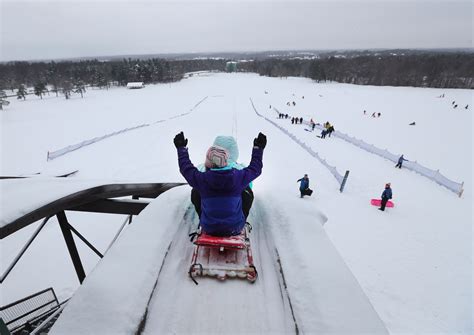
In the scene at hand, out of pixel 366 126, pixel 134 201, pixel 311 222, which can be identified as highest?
pixel 311 222

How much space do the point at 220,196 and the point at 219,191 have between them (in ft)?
0.18

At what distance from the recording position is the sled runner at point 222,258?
2.20 metres

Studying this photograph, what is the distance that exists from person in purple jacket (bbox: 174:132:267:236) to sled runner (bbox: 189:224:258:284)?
120 millimetres

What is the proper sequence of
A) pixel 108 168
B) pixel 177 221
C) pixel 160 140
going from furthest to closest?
pixel 160 140, pixel 108 168, pixel 177 221

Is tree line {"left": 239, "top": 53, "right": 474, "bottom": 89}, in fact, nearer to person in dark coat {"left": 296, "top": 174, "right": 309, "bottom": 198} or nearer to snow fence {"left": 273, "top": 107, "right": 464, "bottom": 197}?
snow fence {"left": 273, "top": 107, "right": 464, "bottom": 197}

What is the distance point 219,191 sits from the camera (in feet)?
8.51

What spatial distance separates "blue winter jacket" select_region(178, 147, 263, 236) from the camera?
255 cm

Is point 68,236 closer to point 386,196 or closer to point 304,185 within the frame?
point 304,185

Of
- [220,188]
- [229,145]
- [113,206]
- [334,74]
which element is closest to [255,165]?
[229,145]

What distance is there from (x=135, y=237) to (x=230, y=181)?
3.47ft

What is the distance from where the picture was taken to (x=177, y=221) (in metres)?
2.79

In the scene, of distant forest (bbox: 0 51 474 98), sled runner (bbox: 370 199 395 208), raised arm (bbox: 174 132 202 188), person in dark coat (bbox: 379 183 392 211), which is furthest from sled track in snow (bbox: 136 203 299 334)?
distant forest (bbox: 0 51 474 98)

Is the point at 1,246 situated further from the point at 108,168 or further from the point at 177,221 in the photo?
the point at 177,221

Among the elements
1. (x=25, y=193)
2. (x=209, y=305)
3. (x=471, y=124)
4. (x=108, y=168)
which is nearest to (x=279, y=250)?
(x=209, y=305)
